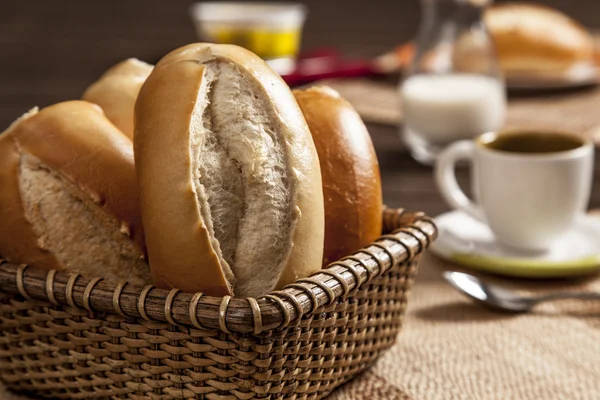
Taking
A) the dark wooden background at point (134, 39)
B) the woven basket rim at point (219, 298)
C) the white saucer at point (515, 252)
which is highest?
the woven basket rim at point (219, 298)

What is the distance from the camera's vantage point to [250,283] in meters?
0.76

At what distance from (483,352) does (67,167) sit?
463mm

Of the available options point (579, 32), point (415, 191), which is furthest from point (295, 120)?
point (579, 32)

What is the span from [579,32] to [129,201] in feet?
5.40

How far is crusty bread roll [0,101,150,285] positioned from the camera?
2.66ft

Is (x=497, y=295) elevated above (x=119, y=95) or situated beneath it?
situated beneath

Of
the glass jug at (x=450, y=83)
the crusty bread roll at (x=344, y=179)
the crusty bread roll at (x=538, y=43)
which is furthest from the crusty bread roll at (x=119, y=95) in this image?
the crusty bread roll at (x=538, y=43)

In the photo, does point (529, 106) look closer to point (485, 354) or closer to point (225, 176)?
point (485, 354)

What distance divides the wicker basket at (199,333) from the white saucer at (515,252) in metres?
0.27

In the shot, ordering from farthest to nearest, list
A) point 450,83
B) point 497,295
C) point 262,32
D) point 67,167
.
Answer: point 262,32 < point 450,83 < point 497,295 < point 67,167

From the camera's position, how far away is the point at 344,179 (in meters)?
0.85

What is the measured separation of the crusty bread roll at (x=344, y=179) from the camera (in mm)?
849

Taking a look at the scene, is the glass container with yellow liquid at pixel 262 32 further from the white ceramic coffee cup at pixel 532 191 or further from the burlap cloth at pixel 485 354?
the burlap cloth at pixel 485 354

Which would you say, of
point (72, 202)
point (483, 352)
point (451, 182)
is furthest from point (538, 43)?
point (72, 202)
